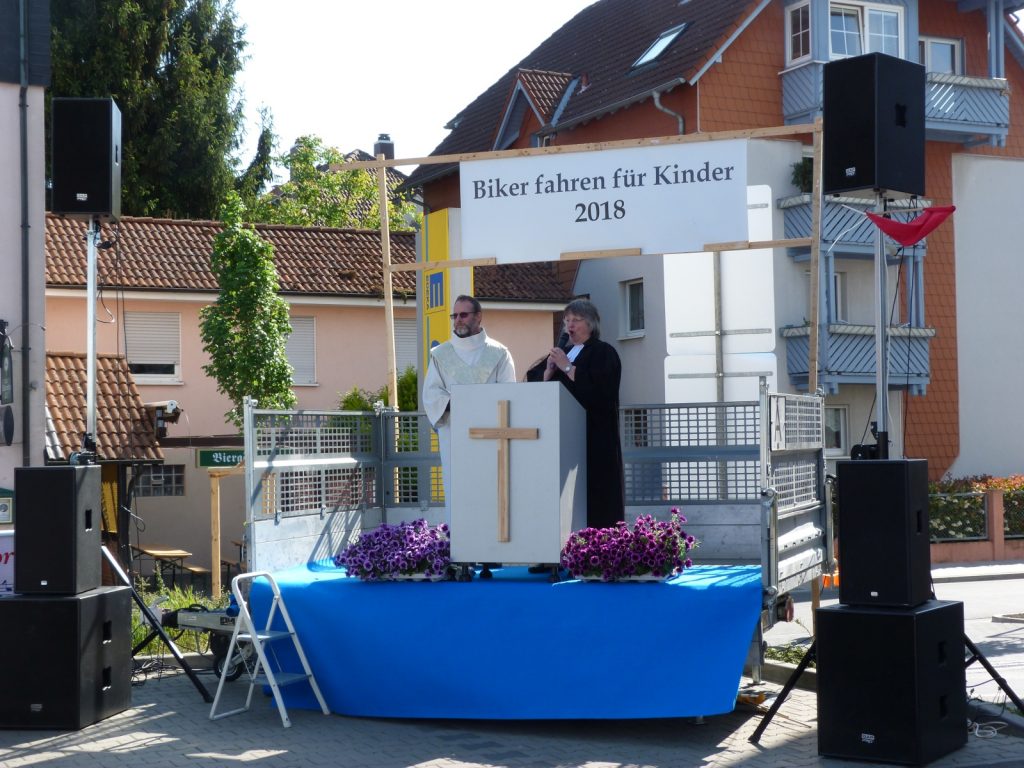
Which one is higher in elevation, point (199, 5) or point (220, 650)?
point (199, 5)

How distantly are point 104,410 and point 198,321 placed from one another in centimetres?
616

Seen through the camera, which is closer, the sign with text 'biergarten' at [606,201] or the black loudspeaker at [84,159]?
the black loudspeaker at [84,159]

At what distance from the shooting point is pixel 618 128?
2722cm

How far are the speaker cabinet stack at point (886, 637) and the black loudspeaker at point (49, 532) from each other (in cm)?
416

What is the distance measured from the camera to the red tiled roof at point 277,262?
24.6 metres

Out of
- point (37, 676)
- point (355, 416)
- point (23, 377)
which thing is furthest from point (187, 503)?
point (37, 676)

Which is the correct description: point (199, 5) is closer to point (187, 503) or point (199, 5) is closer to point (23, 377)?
point (187, 503)

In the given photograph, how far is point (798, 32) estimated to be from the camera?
84.8ft

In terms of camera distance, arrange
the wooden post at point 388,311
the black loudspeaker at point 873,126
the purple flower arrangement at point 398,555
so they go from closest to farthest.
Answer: the black loudspeaker at point 873,126
the purple flower arrangement at point 398,555
the wooden post at point 388,311

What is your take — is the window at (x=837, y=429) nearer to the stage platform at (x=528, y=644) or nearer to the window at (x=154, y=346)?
the window at (x=154, y=346)

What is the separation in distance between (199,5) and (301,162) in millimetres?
7767

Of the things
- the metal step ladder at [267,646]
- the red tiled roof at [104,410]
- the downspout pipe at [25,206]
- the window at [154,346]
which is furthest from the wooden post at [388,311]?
the window at [154,346]

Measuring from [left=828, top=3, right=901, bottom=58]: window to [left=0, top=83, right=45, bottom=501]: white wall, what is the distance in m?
17.8

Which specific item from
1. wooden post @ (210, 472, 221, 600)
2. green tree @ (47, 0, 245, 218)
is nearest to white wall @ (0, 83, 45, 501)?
wooden post @ (210, 472, 221, 600)
